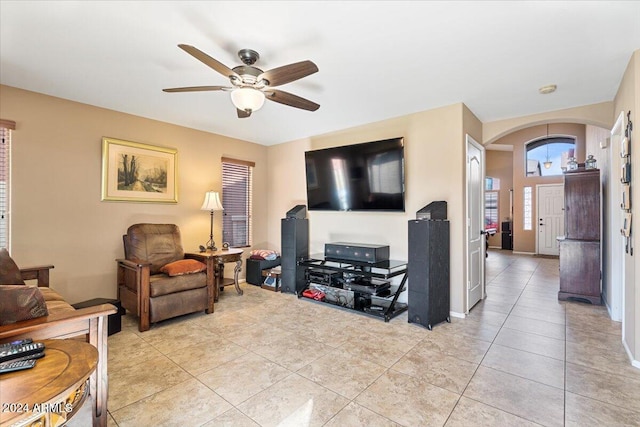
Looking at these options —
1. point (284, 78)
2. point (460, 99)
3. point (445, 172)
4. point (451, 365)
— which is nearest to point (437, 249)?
point (445, 172)

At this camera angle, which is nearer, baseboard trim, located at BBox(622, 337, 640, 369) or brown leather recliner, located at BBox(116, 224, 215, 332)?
baseboard trim, located at BBox(622, 337, 640, 369)

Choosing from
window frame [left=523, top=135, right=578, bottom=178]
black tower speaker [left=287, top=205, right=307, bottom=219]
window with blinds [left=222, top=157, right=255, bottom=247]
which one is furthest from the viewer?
window frame [left=523, top=135, right=578, bottom=178]

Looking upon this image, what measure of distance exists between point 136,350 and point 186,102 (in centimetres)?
261

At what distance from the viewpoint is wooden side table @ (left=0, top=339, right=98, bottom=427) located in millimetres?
992

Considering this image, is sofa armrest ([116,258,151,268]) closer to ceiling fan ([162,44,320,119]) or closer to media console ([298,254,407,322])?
ceiling fan ([162,44,320,119])

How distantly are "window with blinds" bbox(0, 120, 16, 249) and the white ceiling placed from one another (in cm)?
48

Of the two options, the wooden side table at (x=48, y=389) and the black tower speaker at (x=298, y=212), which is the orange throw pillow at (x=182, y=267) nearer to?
the black tower speaker at (x=298, y=212)

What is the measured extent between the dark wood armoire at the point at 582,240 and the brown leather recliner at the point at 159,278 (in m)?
4.83

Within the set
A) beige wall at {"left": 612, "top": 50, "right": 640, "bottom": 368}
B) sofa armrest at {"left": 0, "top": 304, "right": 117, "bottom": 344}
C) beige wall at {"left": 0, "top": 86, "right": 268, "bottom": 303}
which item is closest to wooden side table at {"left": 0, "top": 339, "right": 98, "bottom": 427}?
sofa armrest at {"left": 0, "top": 304, "right": 117, "bottom": 344}

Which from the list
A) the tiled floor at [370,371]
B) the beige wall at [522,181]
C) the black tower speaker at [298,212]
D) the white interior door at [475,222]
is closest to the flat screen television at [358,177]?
the black tower speaker at [298,212]

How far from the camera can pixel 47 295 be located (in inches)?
98.9

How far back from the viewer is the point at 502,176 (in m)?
10.4

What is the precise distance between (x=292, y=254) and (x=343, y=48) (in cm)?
289

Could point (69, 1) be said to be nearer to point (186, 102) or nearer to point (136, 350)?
point (186, 102)
